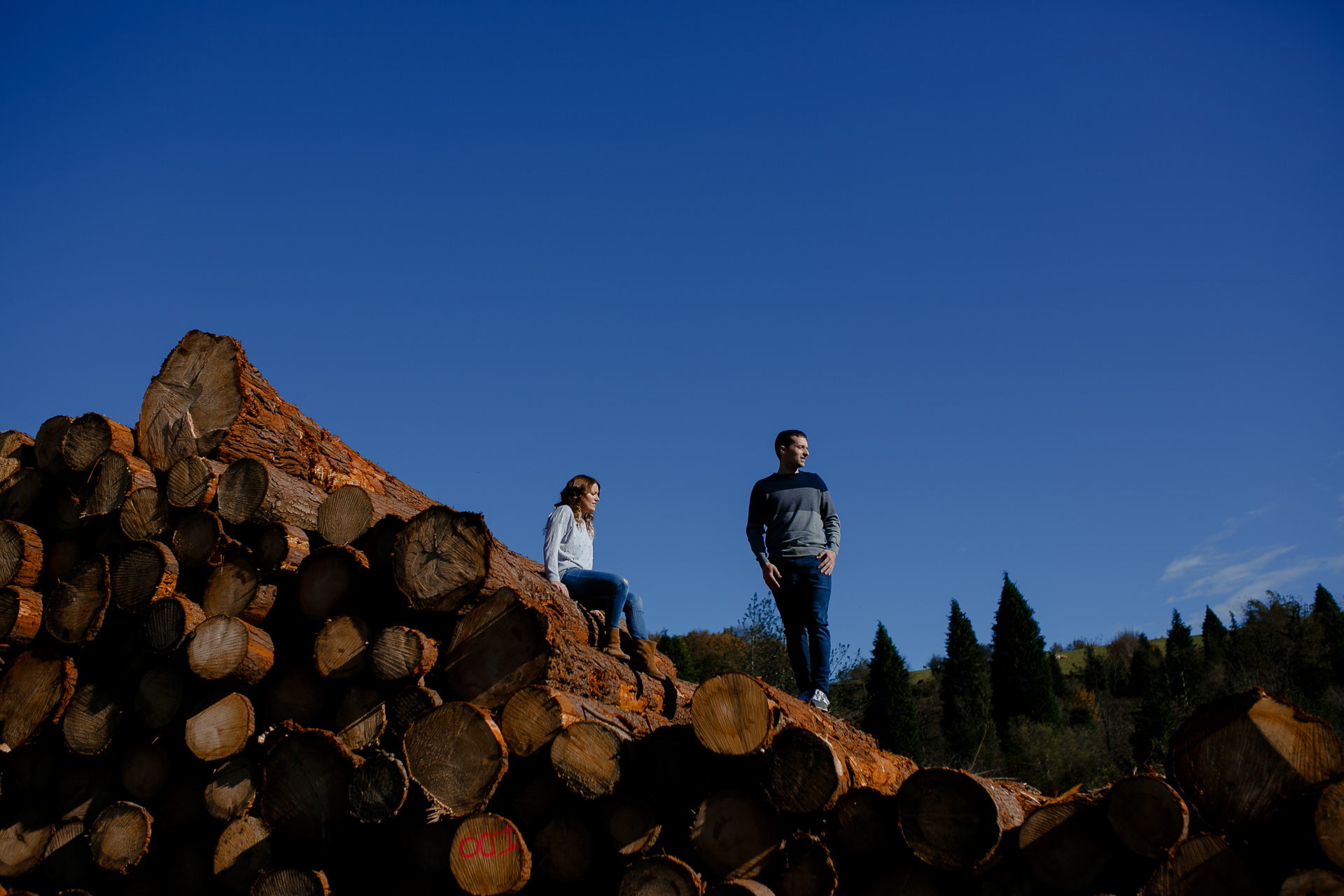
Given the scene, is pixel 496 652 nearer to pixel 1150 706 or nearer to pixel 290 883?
A: pixel 290 883

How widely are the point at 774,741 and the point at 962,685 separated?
33.0 m

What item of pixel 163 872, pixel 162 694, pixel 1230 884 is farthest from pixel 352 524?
pixel 1230 884

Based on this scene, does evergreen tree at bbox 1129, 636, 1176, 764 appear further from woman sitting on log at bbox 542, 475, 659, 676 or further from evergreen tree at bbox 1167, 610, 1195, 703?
woman sitting on log at bbox 542, 475, 659, 676

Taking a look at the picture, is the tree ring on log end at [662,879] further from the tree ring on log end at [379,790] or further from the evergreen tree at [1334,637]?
the evergreen tree at [1334,637]

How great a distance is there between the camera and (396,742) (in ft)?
12.3

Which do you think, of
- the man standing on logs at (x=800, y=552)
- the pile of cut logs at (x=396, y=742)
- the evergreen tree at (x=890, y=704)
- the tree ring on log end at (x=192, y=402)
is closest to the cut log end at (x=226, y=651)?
the pile of cut logs at (x=396, y=742)

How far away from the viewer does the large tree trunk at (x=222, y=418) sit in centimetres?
479

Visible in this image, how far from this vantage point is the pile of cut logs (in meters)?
2.73

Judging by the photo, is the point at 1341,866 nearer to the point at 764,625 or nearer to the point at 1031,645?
the point at 764,625

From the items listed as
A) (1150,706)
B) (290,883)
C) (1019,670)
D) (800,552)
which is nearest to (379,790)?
(290,883)

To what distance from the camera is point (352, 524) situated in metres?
4.27

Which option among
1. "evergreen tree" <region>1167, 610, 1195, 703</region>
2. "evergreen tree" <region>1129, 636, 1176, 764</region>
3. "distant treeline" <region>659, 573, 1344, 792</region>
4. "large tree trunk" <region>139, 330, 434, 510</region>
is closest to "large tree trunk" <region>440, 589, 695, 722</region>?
"large tree trunk" <region>139, 330, 434, 510</region>

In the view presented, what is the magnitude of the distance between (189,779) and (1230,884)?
4.38 m

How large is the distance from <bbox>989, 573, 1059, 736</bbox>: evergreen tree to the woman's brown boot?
31.4 m
